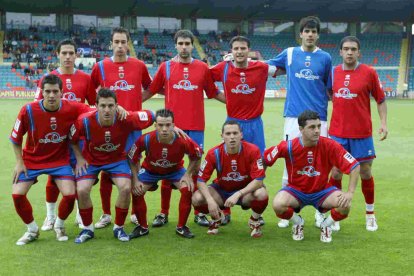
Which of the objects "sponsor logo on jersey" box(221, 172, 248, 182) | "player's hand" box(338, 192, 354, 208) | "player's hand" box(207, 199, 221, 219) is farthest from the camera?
"sponsor logo on jersey" box(221, 172, 248, 182)

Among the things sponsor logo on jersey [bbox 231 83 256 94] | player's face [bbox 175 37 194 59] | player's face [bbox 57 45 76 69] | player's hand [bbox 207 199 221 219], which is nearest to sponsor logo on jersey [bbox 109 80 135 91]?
player's face [bbox 57 45 76 69]

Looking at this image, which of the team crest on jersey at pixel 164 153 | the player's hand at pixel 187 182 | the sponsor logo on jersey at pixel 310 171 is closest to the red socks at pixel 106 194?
the team crest on jersey at pixel 164 153

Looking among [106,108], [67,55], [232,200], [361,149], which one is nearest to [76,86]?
[67,55]

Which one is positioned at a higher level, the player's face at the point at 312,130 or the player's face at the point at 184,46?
the player's face at the point at 184,46

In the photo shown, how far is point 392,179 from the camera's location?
755 cm

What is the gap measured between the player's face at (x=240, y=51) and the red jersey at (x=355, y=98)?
96 cm

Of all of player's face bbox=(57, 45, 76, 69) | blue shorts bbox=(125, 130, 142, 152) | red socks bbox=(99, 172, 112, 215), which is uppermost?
player's face bbox=(57, 45, 76, 69)

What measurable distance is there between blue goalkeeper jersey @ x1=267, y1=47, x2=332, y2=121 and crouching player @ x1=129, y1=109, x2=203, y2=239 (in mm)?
1180

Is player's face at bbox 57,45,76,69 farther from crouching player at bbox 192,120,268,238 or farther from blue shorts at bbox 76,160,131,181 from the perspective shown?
crouching player at bbox 192,120,268,238

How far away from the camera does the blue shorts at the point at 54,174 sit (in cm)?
474

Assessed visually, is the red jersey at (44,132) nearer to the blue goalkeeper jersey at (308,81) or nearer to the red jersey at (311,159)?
the red jersey at (311,159)

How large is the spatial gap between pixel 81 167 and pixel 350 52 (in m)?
2.82

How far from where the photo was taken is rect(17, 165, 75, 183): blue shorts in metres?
4.74

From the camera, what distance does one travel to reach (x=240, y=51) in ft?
17.6
